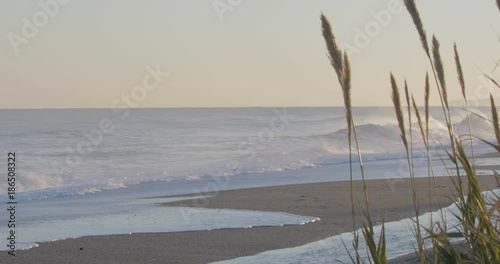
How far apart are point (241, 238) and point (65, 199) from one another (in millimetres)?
6591

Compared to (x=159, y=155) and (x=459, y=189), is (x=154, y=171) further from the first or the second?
(x=459, y=189)

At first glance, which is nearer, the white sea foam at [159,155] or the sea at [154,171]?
the sea at [154,171]

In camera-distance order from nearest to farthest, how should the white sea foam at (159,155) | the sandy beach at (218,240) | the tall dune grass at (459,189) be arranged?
the tall dune grass at (459,189) → the sandy beach at (218,240) → the white sea foam at (159,155)

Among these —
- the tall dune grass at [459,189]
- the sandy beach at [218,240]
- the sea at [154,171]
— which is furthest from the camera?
the sea at [154,171]

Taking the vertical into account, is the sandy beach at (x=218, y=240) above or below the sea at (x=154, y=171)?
below

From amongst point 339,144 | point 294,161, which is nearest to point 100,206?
point 294,161

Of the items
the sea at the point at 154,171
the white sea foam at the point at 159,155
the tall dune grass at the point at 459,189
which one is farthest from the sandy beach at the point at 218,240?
the white sea foam at the point at 159,155

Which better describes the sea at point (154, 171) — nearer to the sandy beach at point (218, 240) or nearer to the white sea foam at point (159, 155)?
the white sea foam at point (159, 155)

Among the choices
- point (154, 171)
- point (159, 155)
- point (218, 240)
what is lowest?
point (218, 240)

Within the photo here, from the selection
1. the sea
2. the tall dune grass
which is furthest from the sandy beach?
the tall dune grass

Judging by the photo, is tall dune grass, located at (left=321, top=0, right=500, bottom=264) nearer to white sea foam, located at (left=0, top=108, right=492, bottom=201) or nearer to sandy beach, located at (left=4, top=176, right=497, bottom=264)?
sandy beach, located at (left=4, top=176, right=497, bottom=264)

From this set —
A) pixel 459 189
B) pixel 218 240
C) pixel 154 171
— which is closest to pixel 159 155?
pixel 154 171

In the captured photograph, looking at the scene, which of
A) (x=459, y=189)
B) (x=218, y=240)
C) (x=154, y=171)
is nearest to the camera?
(x=459, y=189)

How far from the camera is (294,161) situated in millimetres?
23734
